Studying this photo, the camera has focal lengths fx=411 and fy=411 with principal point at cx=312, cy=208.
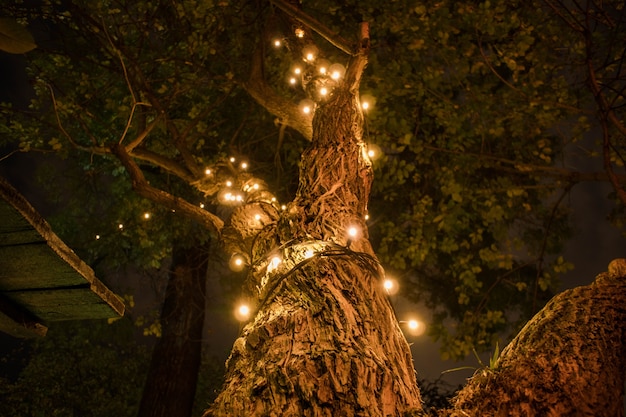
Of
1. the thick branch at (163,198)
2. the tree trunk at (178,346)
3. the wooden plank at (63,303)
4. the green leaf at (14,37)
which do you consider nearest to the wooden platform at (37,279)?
the wooden plank at (63,303)

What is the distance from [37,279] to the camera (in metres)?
1.99

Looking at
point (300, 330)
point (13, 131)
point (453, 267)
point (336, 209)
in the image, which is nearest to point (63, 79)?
Answer: point (13, 131)

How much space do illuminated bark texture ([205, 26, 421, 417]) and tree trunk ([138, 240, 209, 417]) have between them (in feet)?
13.8

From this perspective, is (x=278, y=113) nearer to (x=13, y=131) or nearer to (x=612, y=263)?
(x=612, y=263)

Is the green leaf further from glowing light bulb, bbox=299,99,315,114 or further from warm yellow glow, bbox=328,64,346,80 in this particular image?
glowing light bulb, bbox=299,99,315,114

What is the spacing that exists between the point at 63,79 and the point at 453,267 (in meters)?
6.82

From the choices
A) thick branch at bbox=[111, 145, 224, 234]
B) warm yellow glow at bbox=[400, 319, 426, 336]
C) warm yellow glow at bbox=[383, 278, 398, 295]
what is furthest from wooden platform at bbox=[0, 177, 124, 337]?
thick branch at bbox=[111, 145, 224, 234]

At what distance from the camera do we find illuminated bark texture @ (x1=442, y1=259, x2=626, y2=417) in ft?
4.98

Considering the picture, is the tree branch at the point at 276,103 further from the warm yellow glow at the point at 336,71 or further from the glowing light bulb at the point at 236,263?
the glowing light bulb at the point at 236,263

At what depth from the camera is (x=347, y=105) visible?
366cm

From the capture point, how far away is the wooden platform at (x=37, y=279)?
159 cm

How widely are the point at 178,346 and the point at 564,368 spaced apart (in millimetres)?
6415

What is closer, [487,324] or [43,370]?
[487,324]

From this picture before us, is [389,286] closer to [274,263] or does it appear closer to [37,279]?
[274,263]
